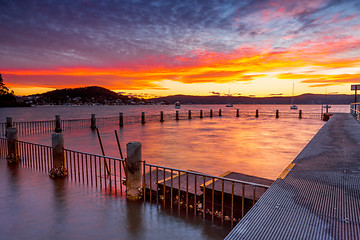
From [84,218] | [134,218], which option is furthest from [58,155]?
[134,218]

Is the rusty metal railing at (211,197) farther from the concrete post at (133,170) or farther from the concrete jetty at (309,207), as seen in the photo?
the concrete jetty at (309,207)

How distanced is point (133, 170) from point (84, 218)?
1730 millimetres

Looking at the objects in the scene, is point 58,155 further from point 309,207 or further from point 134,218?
point 309,207

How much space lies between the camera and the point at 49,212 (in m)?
6.26

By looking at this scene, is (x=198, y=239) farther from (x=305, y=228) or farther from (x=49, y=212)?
(x=49, y=212)

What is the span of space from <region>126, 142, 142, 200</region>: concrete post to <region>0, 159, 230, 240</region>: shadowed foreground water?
31 cm

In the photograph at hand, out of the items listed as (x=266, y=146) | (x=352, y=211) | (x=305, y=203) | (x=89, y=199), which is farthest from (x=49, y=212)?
(x=266, y=146)

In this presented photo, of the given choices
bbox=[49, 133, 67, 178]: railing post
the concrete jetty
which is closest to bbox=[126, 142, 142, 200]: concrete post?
bbox=[49, 133, 67, 178]: railing post

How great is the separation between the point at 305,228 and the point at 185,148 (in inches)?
562

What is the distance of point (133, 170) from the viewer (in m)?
6.72

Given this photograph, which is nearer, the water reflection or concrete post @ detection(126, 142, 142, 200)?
the water reflection

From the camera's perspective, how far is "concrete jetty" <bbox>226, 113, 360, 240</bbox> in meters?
2.71

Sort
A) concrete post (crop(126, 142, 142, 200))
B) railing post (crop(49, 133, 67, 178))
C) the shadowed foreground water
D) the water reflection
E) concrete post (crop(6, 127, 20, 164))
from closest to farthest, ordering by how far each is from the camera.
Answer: the shadowed foreground water
the water reflection
concrete post (crop(126, 142, 142, 200))
railing post (crop(49, 133, 67, 178))
concrete post (crop(6, 127, 20, 164))

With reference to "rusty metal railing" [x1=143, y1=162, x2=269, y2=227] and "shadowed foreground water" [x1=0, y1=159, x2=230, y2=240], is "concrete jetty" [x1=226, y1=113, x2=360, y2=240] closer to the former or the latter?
"rusty metal railing" [x1=143, y1=162, x2=269, y2=227]
